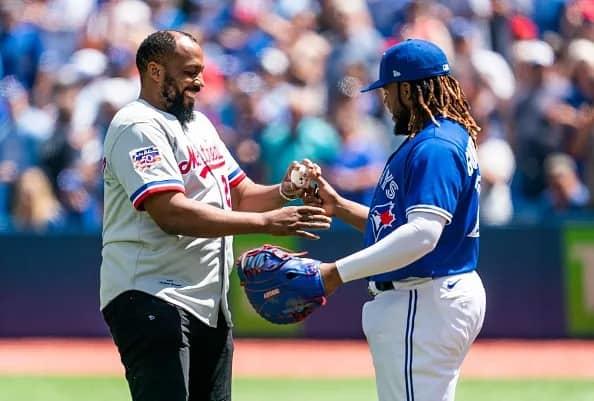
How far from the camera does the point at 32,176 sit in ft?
39.8

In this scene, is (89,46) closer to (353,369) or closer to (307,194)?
(353,369)

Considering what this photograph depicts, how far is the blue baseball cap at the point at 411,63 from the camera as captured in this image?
4961 mm

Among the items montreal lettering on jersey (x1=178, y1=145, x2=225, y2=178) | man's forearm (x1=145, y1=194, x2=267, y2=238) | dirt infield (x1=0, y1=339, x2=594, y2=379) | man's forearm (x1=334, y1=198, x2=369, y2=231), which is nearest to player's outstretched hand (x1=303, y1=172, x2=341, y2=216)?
man's forearm (x1=334, y1=198, x2=369, y2=231)

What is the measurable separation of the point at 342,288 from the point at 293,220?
6711mm

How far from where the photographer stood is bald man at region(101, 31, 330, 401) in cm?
510

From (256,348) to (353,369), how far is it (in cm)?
140

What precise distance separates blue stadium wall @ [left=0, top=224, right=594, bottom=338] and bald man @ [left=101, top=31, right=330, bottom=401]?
624 centimetres

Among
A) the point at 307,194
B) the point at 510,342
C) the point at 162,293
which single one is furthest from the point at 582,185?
the point at 162,293

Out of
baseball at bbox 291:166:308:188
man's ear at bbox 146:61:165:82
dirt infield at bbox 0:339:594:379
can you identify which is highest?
man's ear at bbox 146:61:165:82

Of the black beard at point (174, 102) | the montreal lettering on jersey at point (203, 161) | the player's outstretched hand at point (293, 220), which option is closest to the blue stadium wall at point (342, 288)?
the montreal lettering on jersey at point (203, 161)

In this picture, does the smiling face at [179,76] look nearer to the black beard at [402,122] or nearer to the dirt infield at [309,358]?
the black beard at [402,122]

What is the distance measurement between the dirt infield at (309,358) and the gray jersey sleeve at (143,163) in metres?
5.16

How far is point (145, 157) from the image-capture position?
512cm

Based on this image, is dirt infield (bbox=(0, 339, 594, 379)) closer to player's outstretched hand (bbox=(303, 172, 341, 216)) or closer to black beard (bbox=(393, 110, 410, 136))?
player's outstretched hand (bbox=(303, 172, 341, 216))
